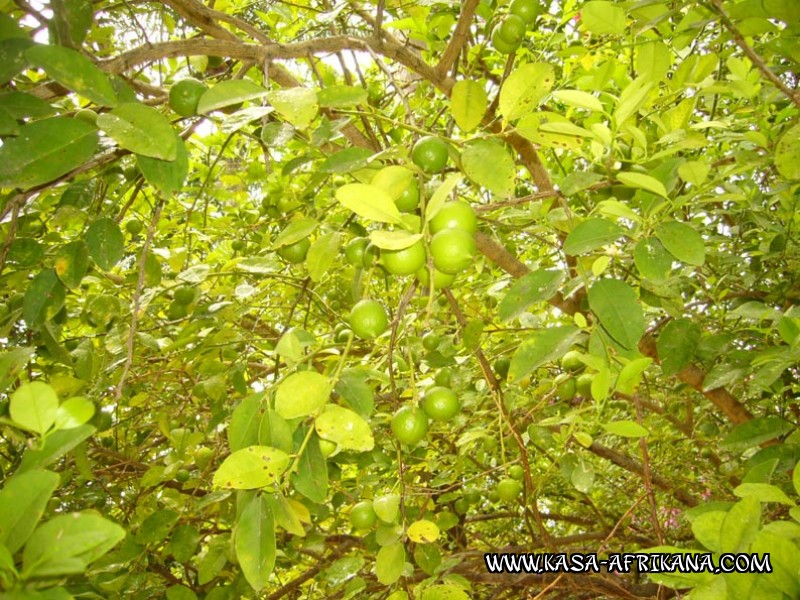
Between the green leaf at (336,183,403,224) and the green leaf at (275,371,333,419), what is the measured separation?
10.5 inches

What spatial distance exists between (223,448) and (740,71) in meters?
2.17

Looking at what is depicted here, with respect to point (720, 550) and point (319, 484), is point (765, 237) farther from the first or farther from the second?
point (319, 484)

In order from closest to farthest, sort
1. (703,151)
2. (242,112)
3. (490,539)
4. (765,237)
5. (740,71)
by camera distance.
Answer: (242,112) < (740,71) < (765,237) < (703,151) < (490,539)

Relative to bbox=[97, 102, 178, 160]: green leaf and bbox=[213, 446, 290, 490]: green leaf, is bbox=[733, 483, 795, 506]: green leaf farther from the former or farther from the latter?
bbox=[97, 102, 178, 160]: green leaf

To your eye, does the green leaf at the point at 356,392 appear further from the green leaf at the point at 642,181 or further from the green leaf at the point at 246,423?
the green leaf at the point at 642,181

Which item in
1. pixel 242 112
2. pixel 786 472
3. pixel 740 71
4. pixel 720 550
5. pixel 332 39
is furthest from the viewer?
pixel 740 71

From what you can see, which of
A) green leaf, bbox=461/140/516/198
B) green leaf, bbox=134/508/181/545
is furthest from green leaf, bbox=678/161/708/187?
green leaf, bbox=134/508/181/545

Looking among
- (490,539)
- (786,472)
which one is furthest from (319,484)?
(490,539)

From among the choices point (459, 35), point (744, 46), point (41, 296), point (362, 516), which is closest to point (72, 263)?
point (41, 296)

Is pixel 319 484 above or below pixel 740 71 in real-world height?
below

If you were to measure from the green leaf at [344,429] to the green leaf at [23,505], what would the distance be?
0.38 meters

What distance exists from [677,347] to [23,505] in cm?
154

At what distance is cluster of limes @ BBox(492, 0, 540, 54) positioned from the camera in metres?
1.56

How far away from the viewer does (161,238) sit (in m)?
2.58
